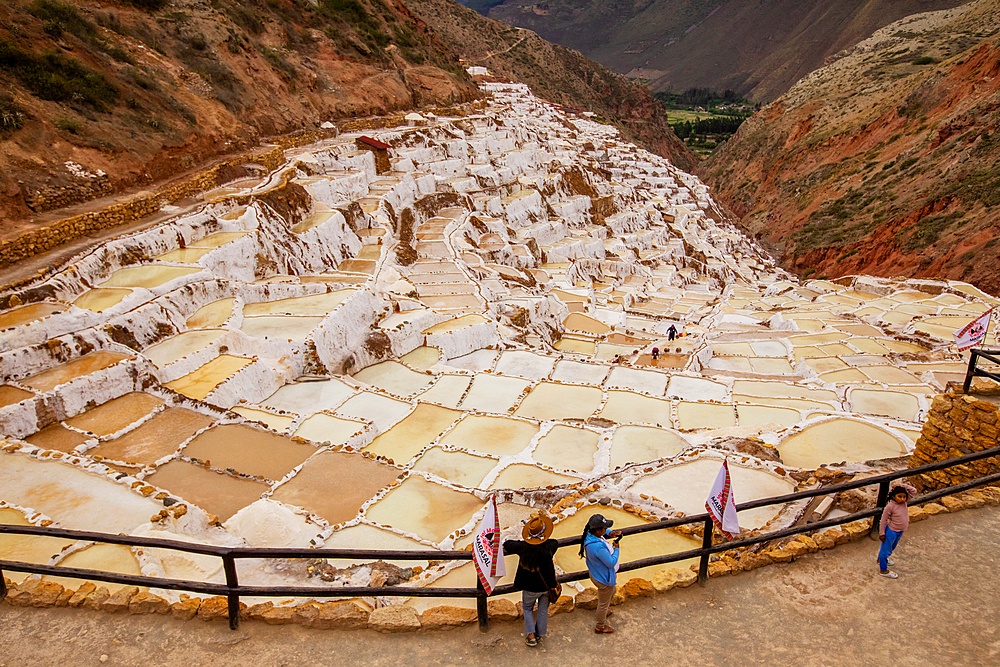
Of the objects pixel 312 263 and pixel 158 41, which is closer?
pixel 312 263

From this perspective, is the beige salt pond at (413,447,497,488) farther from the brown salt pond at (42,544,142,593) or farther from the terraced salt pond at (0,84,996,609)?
the brown salt pond at (42,544,142,593)

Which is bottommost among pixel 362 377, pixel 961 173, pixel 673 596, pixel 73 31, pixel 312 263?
pixel 362 377

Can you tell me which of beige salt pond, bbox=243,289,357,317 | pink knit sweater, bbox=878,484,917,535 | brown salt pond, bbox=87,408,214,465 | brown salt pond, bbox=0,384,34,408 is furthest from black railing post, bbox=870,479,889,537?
beige salt pond, bbox=243,289,357,317

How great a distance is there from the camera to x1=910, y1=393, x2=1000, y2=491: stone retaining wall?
6.53 m

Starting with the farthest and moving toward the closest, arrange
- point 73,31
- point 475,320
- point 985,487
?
1. point 73,31
2. point 475,320
3. point 985,487

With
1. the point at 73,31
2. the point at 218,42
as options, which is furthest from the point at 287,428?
the point at 218,42

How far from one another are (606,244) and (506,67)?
54146 millimetres

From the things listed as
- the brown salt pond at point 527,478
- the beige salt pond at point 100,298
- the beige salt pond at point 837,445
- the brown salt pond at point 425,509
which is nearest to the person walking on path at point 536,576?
the brown salt pond at point 425,509

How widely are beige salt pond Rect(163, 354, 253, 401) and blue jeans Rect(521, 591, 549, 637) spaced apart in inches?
363

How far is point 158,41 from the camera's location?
1016 inches

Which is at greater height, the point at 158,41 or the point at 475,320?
the point at 158,41

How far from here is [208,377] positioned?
39.9 feet

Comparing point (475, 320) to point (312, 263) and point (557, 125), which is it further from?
point (557, 125)

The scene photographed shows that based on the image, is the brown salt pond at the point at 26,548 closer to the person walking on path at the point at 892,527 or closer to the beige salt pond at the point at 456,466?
the beige salt pond at the point at 456,466
